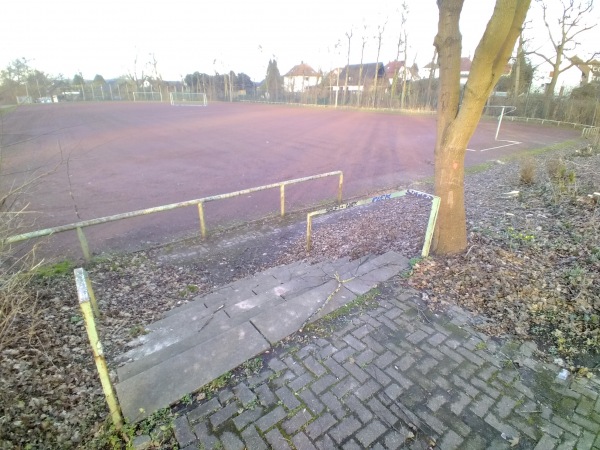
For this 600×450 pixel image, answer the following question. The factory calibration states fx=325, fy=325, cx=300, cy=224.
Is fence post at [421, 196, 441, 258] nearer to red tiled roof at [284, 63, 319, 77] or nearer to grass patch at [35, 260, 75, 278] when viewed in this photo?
grass patch at [35, 260, 75, 278]

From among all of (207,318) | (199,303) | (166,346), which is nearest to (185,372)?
(166,346)

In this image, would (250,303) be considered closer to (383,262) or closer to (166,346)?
(166,346)

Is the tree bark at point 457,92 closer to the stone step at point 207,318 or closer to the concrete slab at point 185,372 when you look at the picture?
the stone step at point 207,318

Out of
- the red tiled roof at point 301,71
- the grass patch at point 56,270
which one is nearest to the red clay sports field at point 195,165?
the grass patch at point 56,270

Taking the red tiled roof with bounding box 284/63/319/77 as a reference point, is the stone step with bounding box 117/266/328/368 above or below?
below

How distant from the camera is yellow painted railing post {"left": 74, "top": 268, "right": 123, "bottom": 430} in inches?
74.0

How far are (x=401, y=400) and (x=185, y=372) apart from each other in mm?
1649

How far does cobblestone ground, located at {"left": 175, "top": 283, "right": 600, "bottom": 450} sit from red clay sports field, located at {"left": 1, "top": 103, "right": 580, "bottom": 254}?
4009 mm

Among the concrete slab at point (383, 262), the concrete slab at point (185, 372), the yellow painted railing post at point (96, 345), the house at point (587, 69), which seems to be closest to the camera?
the yellow painted railing post at point (96, 345)

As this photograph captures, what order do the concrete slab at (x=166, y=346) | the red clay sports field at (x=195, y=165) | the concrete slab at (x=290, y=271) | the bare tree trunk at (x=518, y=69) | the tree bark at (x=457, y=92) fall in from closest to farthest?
the concrete slab at (x=166, y=346) → the tree bark at (x=457, y=92) → the concrete slab at (x=290, y=271) → the red clay sports field at (x=195, y=165) → the bare tree trunk at (x=518, y=69)

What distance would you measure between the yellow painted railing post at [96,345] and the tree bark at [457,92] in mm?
3952

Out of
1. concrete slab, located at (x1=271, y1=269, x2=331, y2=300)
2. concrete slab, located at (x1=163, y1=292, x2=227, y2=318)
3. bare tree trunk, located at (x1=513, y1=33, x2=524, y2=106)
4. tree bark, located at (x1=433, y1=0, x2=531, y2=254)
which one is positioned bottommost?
concrete slab, located at (x1=163, y1=292, x2=227, y2=318)

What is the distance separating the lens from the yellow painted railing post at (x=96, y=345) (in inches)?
74.0

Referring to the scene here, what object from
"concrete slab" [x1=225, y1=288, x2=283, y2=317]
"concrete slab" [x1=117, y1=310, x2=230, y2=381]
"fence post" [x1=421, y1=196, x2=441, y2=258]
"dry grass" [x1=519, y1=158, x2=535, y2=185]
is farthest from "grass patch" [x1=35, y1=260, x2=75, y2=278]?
"dry grass" [x1=519, y1=158, x2=535, y2=185]
